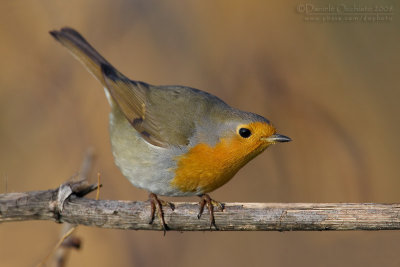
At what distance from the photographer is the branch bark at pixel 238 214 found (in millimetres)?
3080

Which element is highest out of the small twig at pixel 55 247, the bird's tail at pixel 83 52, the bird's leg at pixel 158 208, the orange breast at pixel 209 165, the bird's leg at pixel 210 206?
the bird's tail at pixel 83 52

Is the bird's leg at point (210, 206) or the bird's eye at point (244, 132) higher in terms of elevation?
the bird's eye at point (244, 132)

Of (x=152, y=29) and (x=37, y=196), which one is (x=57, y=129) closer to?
(x=152, y=29)

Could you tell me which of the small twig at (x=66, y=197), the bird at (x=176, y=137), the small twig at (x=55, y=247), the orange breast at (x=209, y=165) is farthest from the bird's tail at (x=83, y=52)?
the small twig at (x=55, y=247)

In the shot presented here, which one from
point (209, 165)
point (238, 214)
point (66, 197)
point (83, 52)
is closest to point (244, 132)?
point (209, 165)

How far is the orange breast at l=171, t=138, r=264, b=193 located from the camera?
3.61 m

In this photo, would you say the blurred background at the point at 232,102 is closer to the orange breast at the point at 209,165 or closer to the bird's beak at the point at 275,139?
the orange breast at the point at 209,165

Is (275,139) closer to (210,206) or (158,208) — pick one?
(210,206)

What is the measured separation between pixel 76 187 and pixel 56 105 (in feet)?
7.29

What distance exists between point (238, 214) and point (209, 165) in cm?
52

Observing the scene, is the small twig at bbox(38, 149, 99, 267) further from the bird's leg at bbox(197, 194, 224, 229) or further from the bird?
the bird's leg at bbox(197, 194, 224, 229)

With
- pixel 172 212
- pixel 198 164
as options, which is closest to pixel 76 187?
pixel 172 212

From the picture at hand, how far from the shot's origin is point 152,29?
5750 millimetres

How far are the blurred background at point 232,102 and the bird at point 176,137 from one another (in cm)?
105
